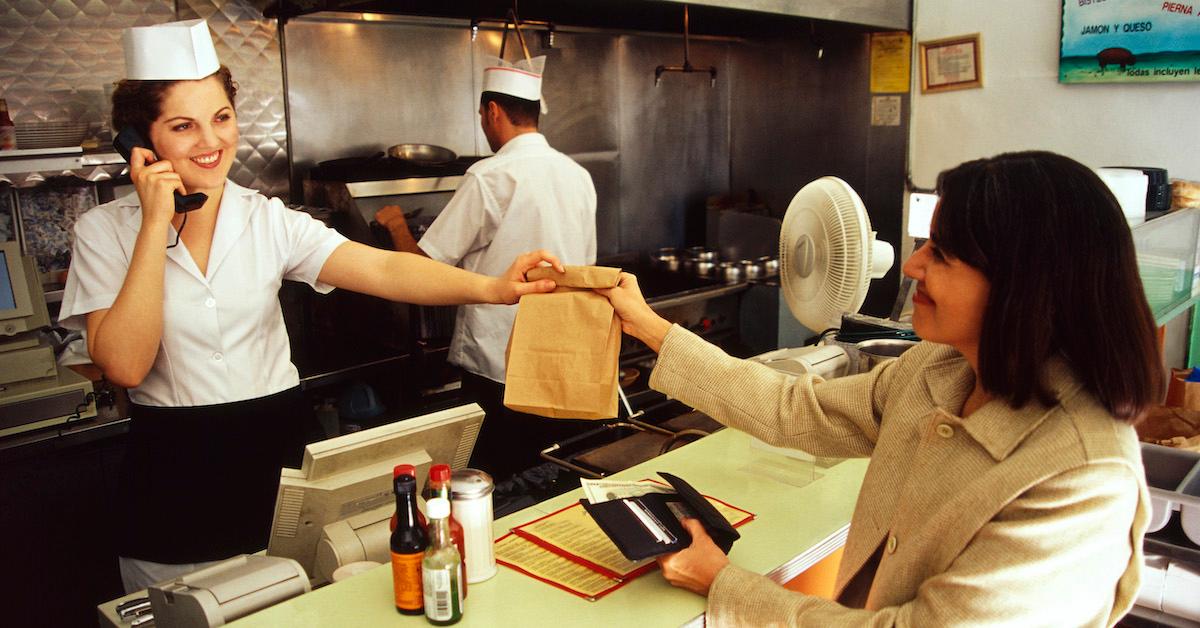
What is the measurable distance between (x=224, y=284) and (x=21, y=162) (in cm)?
169

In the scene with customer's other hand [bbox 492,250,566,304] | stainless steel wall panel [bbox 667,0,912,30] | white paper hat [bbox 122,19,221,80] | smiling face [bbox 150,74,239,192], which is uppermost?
stainless steel wall panel [bbox 667,0,912,30]

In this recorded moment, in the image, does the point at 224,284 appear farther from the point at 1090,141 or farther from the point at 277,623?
the point at 1090,141

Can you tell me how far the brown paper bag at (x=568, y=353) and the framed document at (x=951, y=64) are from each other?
358cm

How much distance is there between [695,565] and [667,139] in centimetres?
448

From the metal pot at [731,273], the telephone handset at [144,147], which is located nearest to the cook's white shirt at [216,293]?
the telephone handset at [144,147]

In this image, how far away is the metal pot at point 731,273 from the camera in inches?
196

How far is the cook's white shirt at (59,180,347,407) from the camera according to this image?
6.82ft

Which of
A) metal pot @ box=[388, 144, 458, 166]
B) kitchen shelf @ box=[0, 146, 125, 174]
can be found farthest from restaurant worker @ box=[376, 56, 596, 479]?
kitchen shelf @ box=[0, 146, 125, 174]

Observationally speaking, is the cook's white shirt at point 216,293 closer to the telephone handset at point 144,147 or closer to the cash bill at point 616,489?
the telephone handset at point 144,147

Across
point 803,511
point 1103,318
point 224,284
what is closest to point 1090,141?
point 803,511

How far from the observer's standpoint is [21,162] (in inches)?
130

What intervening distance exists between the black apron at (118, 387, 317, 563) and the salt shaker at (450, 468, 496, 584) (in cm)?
73

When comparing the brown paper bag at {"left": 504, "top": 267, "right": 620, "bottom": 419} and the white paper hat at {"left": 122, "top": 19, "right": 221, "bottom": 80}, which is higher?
the white paper hat at {"left": 122, "top": 19, "right": 221, "bottom": 80}

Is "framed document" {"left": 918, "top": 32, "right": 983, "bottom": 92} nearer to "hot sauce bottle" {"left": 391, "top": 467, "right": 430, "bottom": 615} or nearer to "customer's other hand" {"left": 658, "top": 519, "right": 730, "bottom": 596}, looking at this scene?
"customer's other hand" {"left": 658, "top": 519, "right": 730, "bottom": 596}
